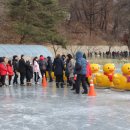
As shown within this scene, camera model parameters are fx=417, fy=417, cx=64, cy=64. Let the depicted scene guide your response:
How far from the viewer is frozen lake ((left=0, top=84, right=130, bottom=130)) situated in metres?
9.75

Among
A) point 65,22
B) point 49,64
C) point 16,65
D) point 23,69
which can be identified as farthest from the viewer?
point 65,22

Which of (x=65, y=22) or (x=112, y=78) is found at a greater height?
(x=65, y=22)

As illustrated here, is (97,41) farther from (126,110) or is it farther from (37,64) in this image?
(126,110)

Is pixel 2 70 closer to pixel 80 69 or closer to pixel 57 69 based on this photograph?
pixel 57 69

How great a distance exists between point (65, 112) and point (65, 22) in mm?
62543

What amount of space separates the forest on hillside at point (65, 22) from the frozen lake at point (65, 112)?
33.1 meters

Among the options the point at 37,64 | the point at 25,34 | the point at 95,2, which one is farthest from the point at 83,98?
the point at 95,2

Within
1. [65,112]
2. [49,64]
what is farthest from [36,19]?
[65,112]

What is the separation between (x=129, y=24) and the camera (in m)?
69.6

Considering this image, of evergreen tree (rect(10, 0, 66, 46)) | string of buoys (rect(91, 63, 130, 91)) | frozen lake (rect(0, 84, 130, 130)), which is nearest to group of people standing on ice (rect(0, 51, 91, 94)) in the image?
string of buoys (rect(91, 63, 130, 91))

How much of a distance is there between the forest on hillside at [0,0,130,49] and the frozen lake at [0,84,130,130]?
33.1 metres

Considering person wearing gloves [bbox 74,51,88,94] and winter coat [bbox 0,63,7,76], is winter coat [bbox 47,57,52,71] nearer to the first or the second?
winter coat [bbox 0,63,7,76]

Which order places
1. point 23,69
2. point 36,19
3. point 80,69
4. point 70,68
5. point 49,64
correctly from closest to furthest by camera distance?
point 80,69, point 70,68, point 23,69, point 49,64, point 36,19

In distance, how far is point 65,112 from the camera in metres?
11.8
